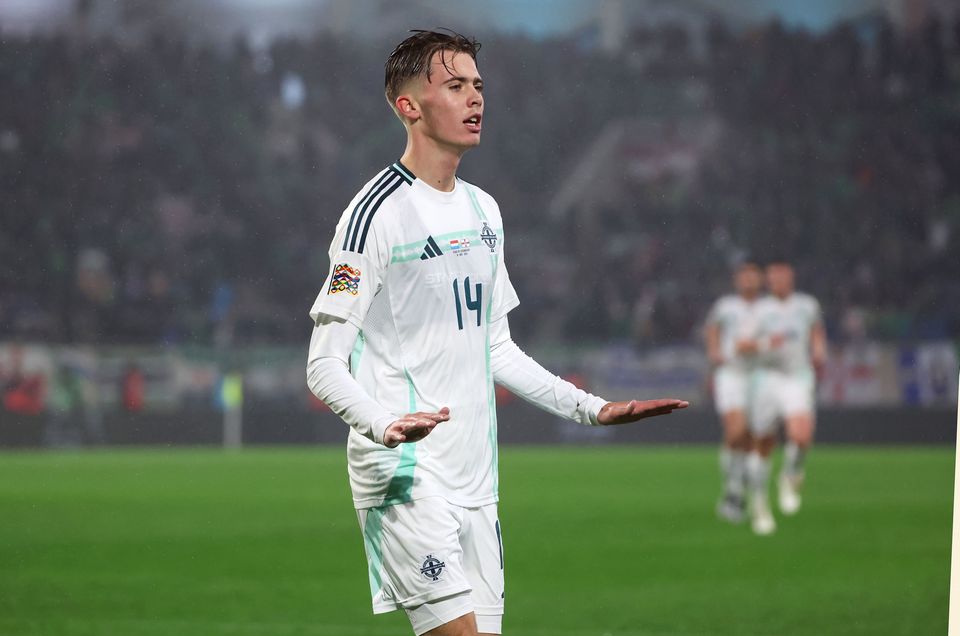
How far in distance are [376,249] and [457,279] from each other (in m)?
0.22

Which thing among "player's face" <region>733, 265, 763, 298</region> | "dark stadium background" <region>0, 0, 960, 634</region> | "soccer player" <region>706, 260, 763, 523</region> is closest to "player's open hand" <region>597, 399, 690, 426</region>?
"soccer player" <region>706, 260, 763, 523</region>

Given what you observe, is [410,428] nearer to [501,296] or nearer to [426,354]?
[426,354]

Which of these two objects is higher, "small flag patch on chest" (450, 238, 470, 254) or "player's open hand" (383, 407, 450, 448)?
"small flag patch on chest" (450, 238, 470, 254)

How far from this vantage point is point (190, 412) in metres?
23.0

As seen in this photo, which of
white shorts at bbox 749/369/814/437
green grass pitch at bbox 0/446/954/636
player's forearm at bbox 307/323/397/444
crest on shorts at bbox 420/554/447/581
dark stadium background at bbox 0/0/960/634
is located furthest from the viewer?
dark stadium background at bbox 0/0/960/634

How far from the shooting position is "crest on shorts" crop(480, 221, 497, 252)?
11.7ft

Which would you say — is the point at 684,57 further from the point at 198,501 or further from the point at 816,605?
the point at 816,605

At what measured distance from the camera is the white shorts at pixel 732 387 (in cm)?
1192

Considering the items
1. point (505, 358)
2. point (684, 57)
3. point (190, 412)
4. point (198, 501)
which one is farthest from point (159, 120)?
point (505, 358)

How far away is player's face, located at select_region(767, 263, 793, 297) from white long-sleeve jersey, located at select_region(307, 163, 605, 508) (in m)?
8.62

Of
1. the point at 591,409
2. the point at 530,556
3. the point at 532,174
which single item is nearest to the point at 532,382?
the point at 591,409

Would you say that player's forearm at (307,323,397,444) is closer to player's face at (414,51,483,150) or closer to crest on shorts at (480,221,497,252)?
crest on shorts at (480,221,497,252)

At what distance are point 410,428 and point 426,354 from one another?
0.45m

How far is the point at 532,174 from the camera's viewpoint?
28.9 meters
